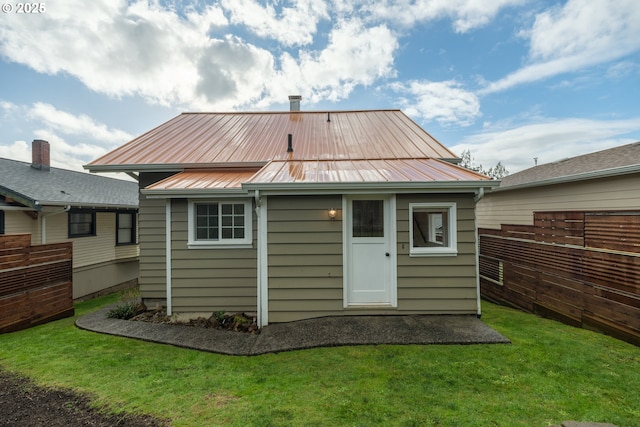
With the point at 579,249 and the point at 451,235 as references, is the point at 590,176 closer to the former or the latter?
the point at 579,249

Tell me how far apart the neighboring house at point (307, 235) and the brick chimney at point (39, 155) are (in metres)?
7.15

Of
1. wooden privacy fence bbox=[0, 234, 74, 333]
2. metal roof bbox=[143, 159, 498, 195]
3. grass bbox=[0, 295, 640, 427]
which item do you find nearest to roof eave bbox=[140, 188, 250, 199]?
metal roof bbox=[143, 159, 498, 195]

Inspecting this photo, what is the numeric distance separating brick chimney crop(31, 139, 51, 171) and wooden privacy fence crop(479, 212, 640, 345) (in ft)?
52.6

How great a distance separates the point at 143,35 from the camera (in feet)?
28.9

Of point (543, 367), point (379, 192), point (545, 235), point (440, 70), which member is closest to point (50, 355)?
point (379, 192)

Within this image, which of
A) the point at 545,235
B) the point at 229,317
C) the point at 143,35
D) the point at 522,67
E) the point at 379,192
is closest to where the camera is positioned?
the point at 379,192

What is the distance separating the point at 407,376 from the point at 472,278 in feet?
8.00

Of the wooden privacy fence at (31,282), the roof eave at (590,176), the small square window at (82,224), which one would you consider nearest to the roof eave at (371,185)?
the roof eave at (590,176)

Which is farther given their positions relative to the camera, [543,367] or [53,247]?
[53,247]

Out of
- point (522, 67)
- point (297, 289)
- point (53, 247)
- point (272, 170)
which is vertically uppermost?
point (522, 67)

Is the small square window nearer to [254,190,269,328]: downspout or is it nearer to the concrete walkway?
→ the concrete walkway

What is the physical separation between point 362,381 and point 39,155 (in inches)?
553

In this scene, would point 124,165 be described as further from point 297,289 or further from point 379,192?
point 379,192

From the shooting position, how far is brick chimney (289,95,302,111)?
10.3m
